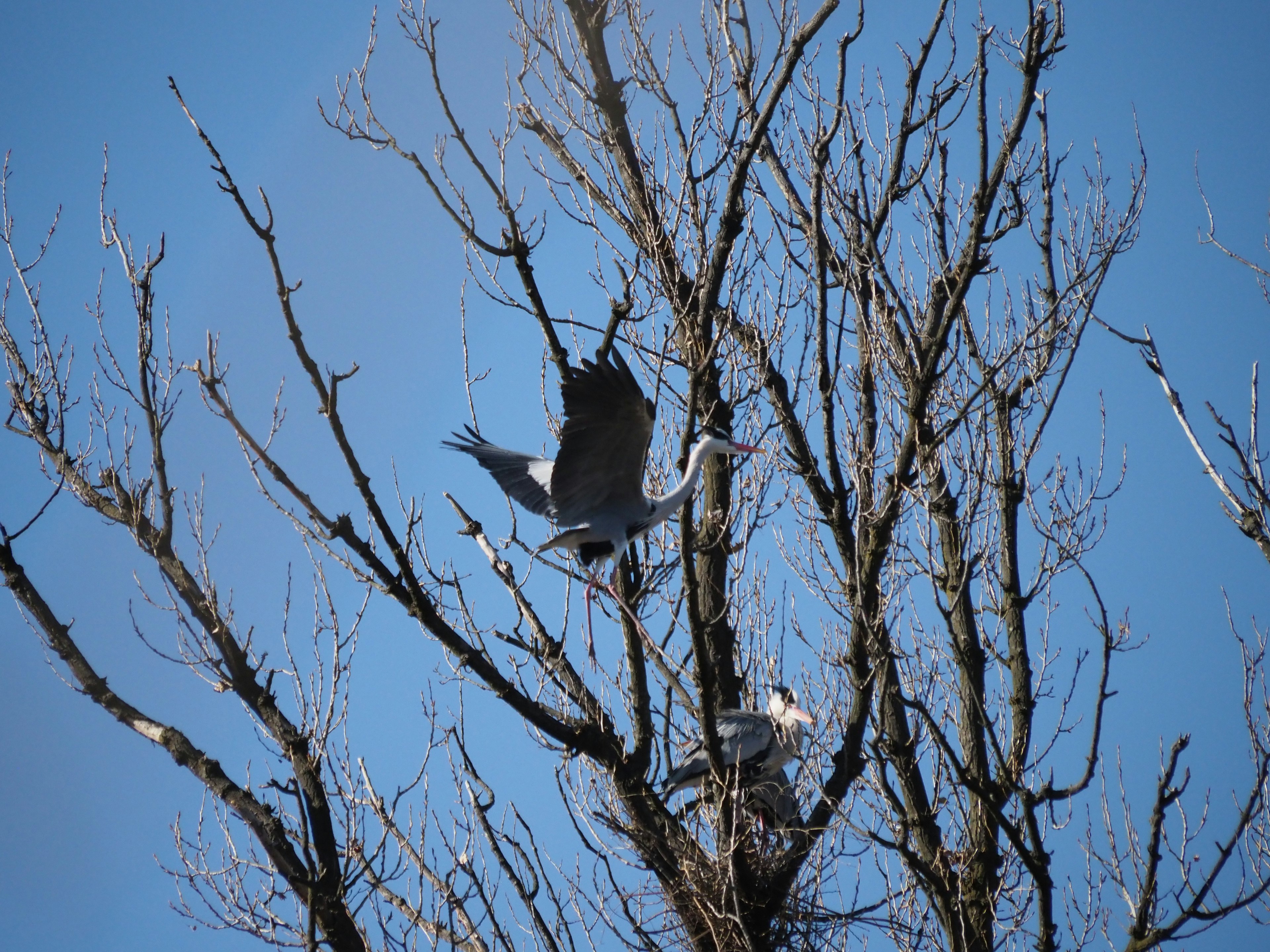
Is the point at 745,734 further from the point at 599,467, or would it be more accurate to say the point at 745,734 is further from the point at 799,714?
the point at 599,467

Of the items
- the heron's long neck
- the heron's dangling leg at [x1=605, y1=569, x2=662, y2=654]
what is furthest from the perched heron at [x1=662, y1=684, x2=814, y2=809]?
the heron's long neck

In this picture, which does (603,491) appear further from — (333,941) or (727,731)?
(333,941)

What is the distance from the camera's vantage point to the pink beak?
21.7ft

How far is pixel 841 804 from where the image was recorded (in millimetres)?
5047

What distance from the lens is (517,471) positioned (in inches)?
241

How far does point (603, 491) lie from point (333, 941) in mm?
2352

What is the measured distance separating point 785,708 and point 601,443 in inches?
76.5

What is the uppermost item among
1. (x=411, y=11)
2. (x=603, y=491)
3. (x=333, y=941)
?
(x=411, y=11)

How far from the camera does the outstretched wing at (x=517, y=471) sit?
19.3ft

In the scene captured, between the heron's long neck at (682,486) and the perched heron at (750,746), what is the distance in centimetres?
113

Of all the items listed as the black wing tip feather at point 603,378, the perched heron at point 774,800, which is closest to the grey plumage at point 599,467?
the black wing tip feather at point 603,378

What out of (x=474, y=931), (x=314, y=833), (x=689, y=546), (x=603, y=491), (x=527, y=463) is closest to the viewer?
(x=689, y=546)

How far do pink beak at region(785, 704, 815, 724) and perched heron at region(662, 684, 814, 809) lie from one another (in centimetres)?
14

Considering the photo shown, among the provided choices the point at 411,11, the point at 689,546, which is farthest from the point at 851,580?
the point at 411,11
